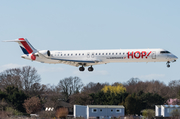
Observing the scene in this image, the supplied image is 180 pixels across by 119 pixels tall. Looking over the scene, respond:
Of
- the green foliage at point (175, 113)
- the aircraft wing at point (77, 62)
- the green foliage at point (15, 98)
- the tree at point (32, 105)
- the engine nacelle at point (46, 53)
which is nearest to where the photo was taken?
the aircraft wing at point (77, 62)

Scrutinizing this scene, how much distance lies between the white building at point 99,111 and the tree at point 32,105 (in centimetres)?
1128

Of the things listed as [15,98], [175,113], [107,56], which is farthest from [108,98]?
[107,56]

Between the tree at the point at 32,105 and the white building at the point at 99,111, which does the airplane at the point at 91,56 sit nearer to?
the white building at the point at 99,111

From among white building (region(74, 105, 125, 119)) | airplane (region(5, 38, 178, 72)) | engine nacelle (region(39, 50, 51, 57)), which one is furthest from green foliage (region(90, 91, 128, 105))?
engine nacelle (region(39, 50, 51, 57))

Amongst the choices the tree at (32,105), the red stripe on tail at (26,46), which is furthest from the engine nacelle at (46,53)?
the tree at (32,105)

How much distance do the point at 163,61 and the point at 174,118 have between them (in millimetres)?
9546

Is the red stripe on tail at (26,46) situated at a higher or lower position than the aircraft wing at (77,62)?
higher

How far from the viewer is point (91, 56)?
53.3m

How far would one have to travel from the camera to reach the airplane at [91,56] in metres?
50.3

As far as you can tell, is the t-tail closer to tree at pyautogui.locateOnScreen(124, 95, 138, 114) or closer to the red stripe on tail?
the red stripe on tail

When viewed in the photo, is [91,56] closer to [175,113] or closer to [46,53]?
[46,53]

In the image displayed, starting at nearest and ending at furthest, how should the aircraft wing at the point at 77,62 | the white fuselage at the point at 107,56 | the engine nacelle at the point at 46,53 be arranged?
1. the white fuselage at the point at 107,56
2. the aircraft wing at the point at 77,62
3. the engine nacelle at the point at 46,53

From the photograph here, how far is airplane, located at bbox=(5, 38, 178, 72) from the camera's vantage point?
5028cm

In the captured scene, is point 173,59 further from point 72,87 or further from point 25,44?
point 72,87
